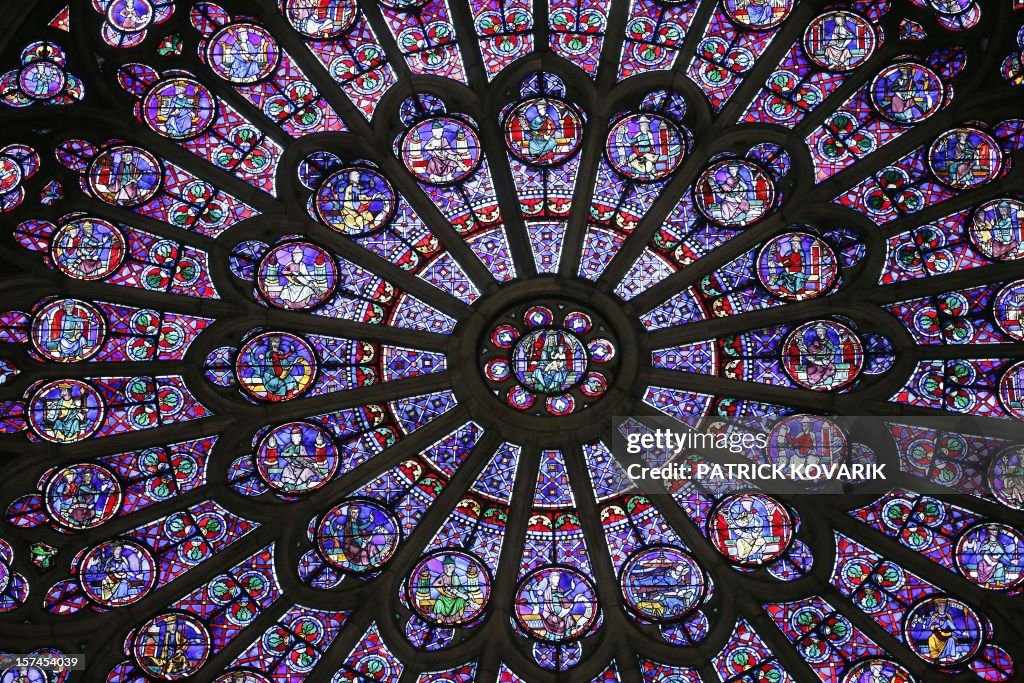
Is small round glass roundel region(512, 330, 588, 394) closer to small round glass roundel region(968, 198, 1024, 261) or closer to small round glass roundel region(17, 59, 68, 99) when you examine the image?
small round glass roundel region(968, 198, 1024, 261)

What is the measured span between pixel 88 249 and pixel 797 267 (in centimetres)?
784

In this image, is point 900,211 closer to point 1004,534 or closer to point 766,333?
point 766,333

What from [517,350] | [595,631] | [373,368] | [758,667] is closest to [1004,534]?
[758,667]

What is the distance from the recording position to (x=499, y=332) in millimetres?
18141

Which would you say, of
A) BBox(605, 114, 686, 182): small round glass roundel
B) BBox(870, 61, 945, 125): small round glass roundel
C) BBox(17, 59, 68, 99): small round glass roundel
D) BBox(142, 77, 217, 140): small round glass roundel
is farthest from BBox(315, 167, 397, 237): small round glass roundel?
BBox(870, 61, 945, 125): small round glass roundel

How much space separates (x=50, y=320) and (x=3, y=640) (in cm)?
347

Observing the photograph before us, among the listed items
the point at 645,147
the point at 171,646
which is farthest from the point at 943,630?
the point at 171,646

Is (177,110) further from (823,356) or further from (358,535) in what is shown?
(823,356)

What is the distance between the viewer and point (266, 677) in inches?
666

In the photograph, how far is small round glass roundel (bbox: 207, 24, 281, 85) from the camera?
18.5 metres

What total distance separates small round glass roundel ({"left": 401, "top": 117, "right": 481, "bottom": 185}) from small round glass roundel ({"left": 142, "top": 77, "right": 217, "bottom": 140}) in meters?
2.26

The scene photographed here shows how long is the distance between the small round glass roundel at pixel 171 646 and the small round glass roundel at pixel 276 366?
2.55 metres

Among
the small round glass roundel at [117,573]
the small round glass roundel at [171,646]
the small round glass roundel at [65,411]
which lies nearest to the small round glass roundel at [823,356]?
the small round glass roundel at [171,646]

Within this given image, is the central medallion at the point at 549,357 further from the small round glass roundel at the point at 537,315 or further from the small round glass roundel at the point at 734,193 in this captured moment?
the small round glass roundel at the point at 734,193
